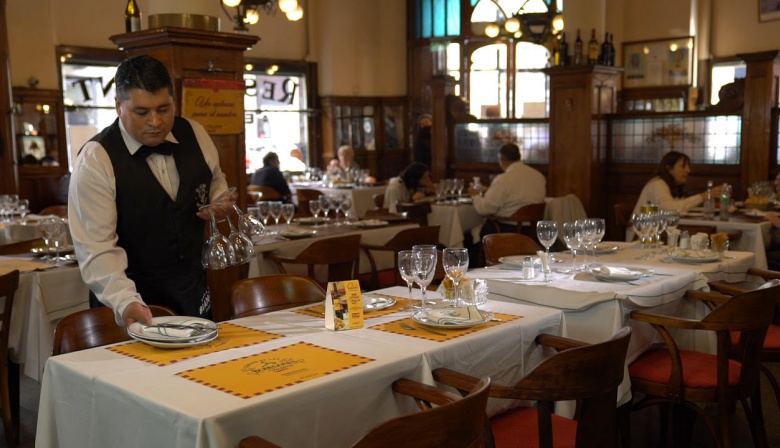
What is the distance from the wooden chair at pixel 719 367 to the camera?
3012 mm

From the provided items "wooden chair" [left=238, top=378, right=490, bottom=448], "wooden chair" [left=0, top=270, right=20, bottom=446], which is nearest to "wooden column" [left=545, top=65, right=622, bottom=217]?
"wooden chair" [left=0, top=270, right=20, bottom=446]

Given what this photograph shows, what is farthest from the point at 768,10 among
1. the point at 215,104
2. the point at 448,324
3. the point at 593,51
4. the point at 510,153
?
the point at 448,324

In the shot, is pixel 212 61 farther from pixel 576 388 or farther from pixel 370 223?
pixel 576 388

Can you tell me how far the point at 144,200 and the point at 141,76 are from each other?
1.52 ft

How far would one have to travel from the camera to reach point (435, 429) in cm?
182

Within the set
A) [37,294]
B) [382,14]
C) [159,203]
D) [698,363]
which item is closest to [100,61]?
[382,14]

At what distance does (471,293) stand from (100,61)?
9.99 m

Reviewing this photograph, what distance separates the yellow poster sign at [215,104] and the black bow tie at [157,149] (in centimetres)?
141

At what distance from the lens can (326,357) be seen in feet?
7.63

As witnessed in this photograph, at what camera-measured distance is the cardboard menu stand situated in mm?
2660

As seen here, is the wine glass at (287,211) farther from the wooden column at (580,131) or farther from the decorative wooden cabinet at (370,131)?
the decorative wooden cabinet at (370,131)

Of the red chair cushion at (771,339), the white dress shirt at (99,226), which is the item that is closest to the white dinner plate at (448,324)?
the white dress shirt at (99,226)

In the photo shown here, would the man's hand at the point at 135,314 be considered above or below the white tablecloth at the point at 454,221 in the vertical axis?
above

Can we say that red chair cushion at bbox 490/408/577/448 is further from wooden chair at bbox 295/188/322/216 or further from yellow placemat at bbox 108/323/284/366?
wooden chair at bbox 295/188/322/216
